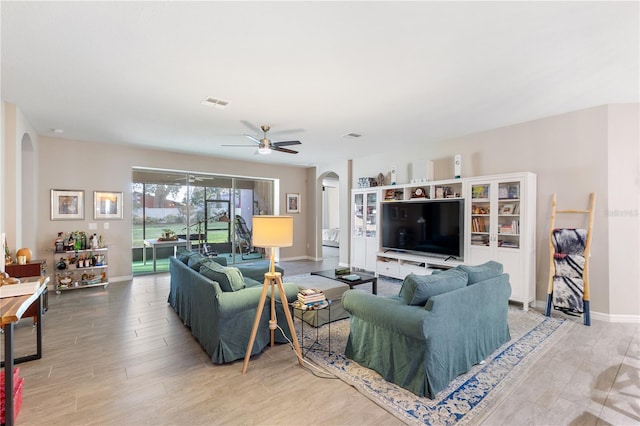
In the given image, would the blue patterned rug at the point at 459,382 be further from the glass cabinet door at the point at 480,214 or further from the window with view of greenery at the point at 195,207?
the window with view of greenery at the point at 195,207

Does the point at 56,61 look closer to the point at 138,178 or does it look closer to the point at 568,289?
the point at 138,178

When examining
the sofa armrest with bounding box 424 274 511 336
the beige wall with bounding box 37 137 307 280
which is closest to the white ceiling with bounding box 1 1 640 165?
the beige wall with bounding box 37 137 307 280

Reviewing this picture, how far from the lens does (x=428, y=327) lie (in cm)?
218

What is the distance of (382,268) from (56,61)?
5642 millimetres

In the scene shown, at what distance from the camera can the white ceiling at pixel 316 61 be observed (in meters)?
2.10

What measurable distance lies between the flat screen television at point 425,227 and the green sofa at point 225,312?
10.5 ft

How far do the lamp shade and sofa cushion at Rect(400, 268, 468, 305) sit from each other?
1.06 m

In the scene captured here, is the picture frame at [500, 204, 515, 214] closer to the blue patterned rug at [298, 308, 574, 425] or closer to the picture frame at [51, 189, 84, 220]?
the blue patterned rug at [298, 308, 574, 425]

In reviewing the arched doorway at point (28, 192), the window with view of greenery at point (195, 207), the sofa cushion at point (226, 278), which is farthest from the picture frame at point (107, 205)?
the sofa cushion at point (226, 278)

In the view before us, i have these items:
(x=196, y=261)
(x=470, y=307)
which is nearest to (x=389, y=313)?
(x=470, y=307)

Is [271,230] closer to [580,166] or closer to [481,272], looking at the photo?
[481,272]

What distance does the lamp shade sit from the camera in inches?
103

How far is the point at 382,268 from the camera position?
243 inches

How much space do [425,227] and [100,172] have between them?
640 cm
